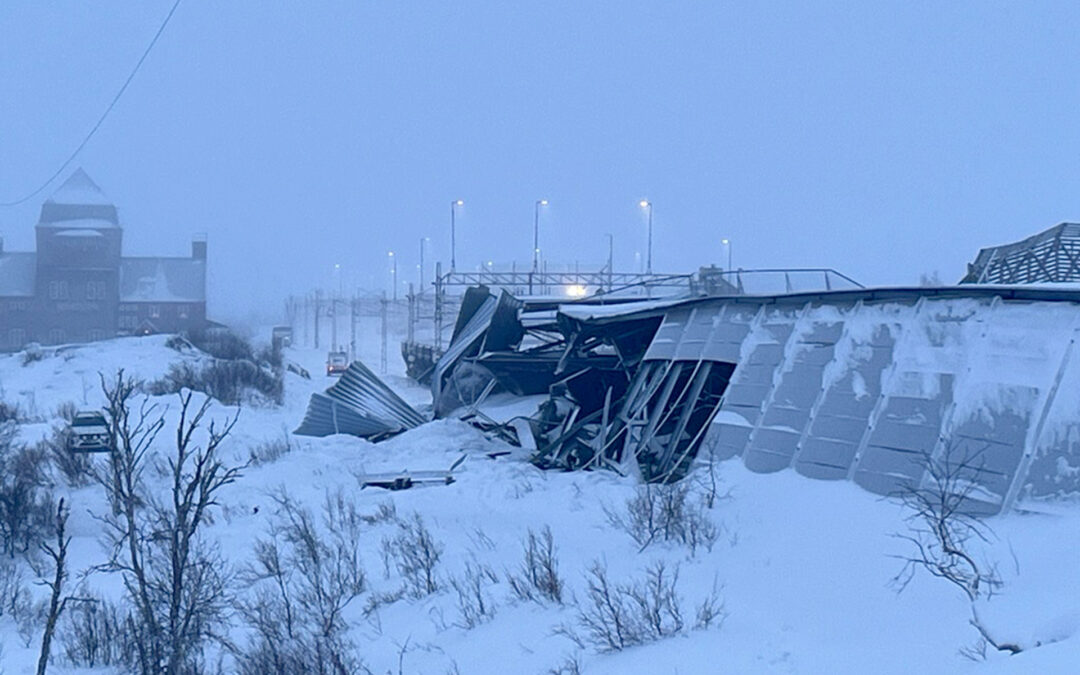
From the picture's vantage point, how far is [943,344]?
38.8 ft

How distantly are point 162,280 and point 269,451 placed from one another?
181 ft

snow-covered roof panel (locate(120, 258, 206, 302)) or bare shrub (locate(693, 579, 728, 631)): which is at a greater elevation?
snow-covered roof panel (locate(120, 258, 206, 302))

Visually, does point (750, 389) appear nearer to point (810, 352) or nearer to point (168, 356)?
point (810, 352)

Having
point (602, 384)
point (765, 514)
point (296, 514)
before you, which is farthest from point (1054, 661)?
point (602, 384)

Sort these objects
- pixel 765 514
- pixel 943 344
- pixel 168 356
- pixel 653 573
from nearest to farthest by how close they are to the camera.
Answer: pixel 653 573 < pixel 765 514 < pixel 943 344 < pixel 168 356

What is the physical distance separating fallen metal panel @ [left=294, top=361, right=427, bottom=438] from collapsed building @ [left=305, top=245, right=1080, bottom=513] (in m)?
5.41

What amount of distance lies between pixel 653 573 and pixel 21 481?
44.1ft

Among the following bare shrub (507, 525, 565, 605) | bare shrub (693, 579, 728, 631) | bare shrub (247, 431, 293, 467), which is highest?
bare shrub (693, 579, 728, 631)

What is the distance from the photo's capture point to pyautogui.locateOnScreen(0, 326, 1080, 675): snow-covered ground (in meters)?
7.20

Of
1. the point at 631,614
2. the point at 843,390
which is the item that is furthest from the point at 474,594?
the point at 843,390

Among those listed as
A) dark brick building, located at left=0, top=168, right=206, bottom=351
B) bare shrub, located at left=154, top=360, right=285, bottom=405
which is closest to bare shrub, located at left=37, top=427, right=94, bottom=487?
bare shrub, located at left=154, top=360, right=285, bottom=405

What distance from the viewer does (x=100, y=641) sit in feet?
36.6

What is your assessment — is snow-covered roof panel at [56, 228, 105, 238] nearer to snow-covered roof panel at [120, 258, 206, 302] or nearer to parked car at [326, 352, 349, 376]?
snow-covered roof panel at [120, 258, 206, 302]

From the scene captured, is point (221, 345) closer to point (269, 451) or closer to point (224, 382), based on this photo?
point (224, 382)
